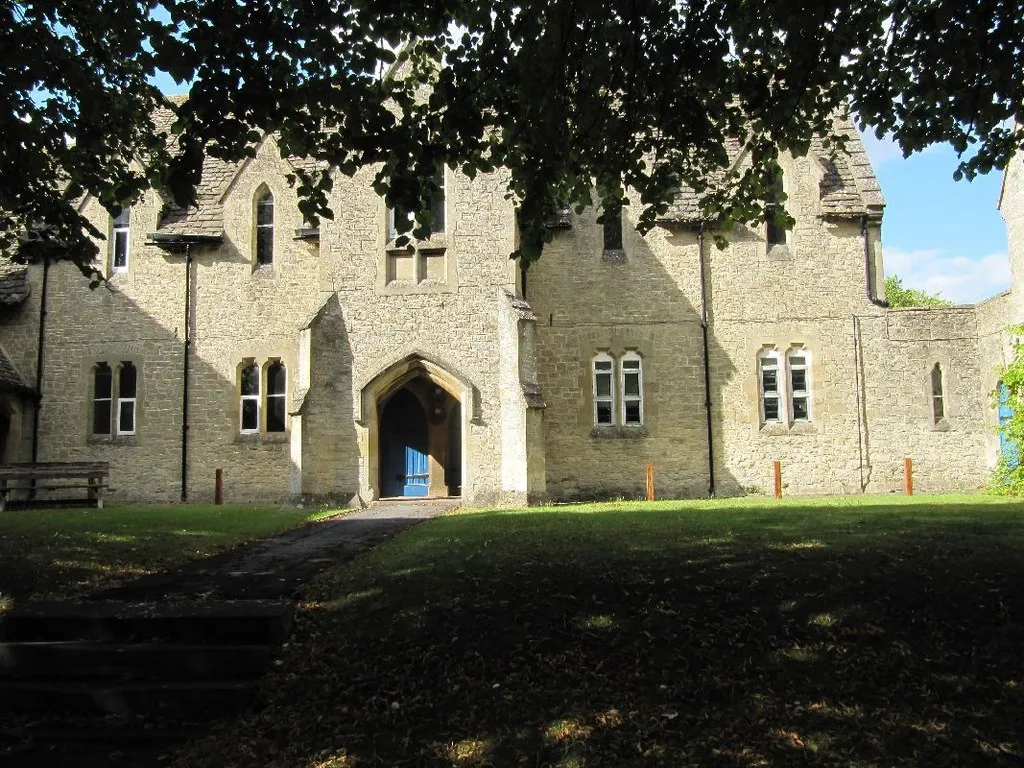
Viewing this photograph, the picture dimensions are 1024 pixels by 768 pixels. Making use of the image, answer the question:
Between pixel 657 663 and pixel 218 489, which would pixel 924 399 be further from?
pixel 218 489

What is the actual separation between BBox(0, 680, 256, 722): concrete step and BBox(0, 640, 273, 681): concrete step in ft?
0.66

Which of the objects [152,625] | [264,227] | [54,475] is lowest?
[152,625]

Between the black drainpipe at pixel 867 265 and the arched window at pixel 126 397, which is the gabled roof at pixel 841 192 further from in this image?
the arched window at pixel 126 397

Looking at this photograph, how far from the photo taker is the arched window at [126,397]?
2170cm

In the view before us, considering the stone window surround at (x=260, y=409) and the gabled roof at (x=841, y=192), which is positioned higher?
the gabled roof at (x=841, y=192)

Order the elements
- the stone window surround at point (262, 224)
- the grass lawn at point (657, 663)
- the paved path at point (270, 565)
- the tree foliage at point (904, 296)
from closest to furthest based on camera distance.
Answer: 1. the grass lawn at point (657, 663)
2. the paved path at point (270, 565)
3. the stone window surround at point (262, 224)
4. the tree foliage at point (904, 296)

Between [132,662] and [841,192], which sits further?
[841,192]

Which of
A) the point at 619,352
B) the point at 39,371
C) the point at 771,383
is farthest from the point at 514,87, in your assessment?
the point at 39,371

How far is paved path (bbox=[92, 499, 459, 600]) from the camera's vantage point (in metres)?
7.64

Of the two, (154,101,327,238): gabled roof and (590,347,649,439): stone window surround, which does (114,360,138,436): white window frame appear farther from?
(590,347,649,439): stone window surround

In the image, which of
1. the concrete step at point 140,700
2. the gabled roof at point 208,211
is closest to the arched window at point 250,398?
the gabled roof at point 208,211

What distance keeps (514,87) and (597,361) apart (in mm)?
14204

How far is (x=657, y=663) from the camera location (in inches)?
228

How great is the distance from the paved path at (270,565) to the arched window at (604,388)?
314 inches
